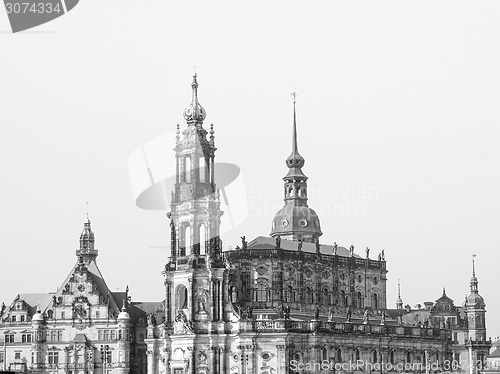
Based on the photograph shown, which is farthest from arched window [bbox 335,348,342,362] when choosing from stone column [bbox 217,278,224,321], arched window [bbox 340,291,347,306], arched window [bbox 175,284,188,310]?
arched window [bbox 175,284,188,310]

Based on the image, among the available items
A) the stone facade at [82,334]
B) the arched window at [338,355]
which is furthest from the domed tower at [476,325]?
the stone facade at [82,334]

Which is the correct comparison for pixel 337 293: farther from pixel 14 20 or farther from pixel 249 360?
pixel 14 20

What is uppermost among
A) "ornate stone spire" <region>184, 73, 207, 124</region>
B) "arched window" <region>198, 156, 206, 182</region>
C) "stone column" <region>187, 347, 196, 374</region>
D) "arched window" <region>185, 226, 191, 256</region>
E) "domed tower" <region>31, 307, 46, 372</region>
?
"ornate stone spire" <region>184, 73, 207, 124</region>

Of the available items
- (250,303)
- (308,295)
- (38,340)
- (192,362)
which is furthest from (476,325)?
(38,340)

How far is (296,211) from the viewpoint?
10875cm

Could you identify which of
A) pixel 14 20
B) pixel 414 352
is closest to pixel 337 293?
pixel 414 352

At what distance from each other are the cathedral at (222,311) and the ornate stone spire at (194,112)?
4.8 inches

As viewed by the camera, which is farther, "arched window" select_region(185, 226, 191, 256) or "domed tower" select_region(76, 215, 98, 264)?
"domed tower" select_region(76, 215, 98, 264)

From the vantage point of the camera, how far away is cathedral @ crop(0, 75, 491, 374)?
3642 inches

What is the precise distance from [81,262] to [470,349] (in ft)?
157

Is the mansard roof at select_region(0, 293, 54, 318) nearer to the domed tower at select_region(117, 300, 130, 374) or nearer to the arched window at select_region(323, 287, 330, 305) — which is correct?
the domed tower at select_region(117, 300, 130, 374)

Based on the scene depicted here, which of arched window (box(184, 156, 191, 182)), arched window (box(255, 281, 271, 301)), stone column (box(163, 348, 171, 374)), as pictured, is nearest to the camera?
stone column (box(163, 348, 171, 374))

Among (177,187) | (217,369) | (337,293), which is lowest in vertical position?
(217,369)

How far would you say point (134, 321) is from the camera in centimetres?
10719
